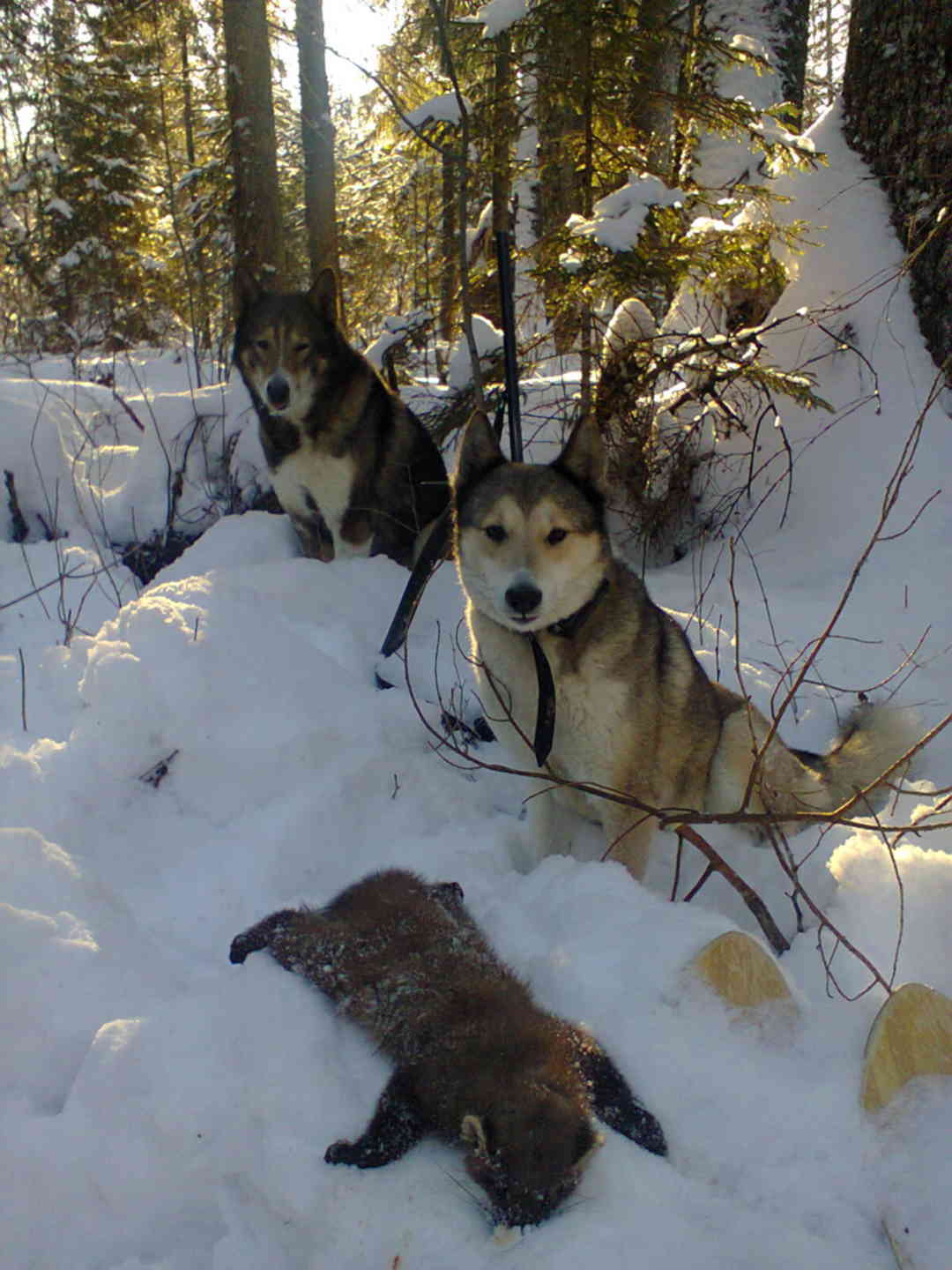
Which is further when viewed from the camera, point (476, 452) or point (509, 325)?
point (509, 325)

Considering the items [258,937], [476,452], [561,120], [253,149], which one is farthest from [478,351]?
[258,937]

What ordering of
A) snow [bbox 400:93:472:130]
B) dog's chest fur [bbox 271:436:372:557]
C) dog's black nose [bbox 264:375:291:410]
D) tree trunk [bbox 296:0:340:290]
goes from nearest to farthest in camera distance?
snow [bbox 400:93:472:130], dog's black nose [bbox 264:375:291:410], dog's chest fur [bbox 271:436:372:557], tree trunk [bbox 296:0:340:290]

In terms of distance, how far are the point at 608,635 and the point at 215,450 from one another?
15.5 ft

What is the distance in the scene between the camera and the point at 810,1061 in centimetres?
198

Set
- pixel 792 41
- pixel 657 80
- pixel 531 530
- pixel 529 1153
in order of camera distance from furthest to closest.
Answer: pixel 792 41 < pixel 657 80 < pixel 531 530 < pixel 529 1153

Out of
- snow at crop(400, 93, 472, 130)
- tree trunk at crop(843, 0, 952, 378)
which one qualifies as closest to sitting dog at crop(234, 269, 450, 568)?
snow at crop(400, 93, 472, 130)

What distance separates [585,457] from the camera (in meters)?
3.07

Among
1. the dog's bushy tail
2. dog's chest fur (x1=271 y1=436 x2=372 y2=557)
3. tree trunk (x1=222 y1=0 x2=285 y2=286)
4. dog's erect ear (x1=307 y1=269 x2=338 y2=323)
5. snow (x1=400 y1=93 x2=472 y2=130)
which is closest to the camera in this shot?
the dog's bushy tail

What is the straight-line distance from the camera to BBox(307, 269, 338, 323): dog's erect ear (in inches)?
204

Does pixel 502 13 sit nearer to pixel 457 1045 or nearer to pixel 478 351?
pixel 478 351

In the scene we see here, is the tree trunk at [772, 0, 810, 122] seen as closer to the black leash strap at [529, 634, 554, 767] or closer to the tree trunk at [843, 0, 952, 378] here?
the tree trunk at [843, 0, 952, 378]

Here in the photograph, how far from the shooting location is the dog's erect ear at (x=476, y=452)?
3.14 metres

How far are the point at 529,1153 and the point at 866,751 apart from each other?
237 cm

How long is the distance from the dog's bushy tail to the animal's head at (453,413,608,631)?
135 centimetres
